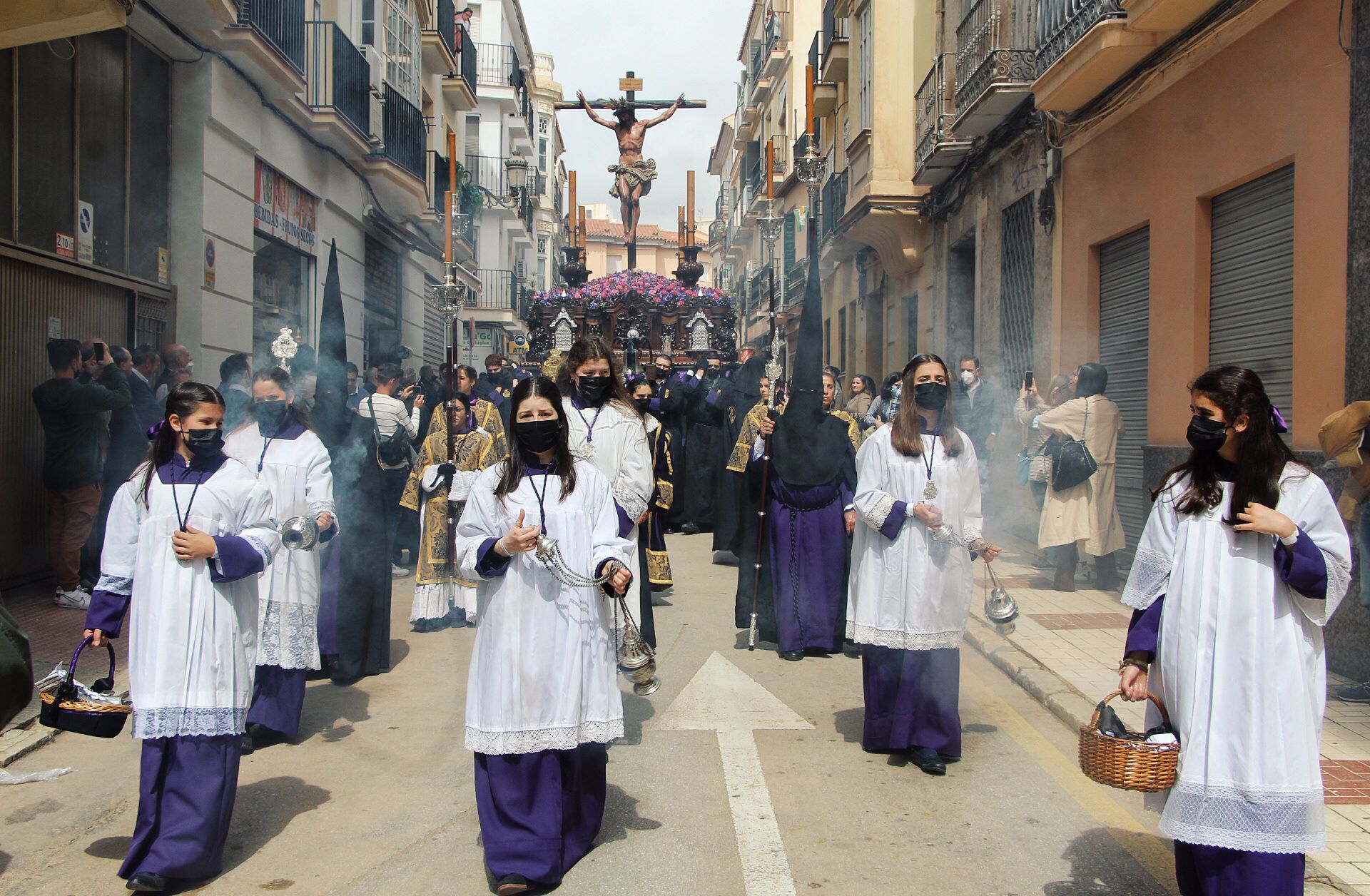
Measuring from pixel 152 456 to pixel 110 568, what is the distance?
0.41 meters

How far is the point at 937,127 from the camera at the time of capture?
1606 centimetres

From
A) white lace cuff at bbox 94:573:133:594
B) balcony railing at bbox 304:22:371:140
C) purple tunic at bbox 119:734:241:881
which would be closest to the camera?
purple tunic at bbox 119:734:241:881

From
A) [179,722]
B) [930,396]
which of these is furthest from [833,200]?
[179,722]

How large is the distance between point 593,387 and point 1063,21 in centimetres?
802

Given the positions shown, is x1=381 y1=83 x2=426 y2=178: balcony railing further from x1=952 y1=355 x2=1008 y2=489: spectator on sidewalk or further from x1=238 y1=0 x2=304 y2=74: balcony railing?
x1=952 y1=355 x2=1008 y2=489: spectator on sidewalk

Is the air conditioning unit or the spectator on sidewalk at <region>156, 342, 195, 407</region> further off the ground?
the air conditioning unit

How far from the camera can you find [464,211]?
1126 inches

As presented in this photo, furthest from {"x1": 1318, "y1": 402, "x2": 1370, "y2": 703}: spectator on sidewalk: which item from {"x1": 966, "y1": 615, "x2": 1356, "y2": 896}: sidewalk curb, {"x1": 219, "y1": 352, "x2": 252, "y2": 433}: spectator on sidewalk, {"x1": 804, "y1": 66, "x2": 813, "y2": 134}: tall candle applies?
{"x1": 219, "y1": 352, "x2": 252, "y2": 433}: spectator on sidewalk

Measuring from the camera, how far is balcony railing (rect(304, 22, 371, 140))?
15.0m

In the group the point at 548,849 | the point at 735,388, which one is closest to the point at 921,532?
the point at 548,849

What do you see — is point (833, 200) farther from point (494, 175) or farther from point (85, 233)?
point (494, 175)

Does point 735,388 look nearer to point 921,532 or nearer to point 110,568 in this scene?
point 921,532

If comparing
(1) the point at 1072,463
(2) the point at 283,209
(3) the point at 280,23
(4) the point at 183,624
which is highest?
(3) the point at 280,23

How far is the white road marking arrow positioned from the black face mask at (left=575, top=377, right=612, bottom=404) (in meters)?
1.70
